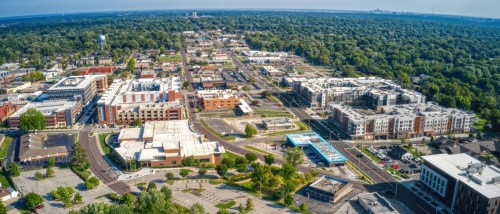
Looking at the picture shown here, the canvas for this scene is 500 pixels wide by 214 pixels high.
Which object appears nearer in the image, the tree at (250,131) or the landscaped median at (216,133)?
the tree at (250,131)

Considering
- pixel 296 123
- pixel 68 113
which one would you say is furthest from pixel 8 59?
pixel 296 123

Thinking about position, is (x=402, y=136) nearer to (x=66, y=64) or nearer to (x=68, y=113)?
(x=68, y=113)

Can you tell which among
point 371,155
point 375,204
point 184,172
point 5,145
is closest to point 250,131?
point 184,172

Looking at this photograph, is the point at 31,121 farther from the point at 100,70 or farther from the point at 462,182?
the point at 462,182

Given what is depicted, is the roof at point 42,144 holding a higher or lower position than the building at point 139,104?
lower

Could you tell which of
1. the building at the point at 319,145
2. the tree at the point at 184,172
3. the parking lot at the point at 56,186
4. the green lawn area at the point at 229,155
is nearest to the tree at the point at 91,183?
the parking lot at the point at 56,186

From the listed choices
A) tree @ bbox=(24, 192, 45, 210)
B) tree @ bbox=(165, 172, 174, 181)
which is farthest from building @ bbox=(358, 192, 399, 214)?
tree @ bbox=(24, 192, 45, 210)

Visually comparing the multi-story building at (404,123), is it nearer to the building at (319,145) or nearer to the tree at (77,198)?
the building at (319,145)
